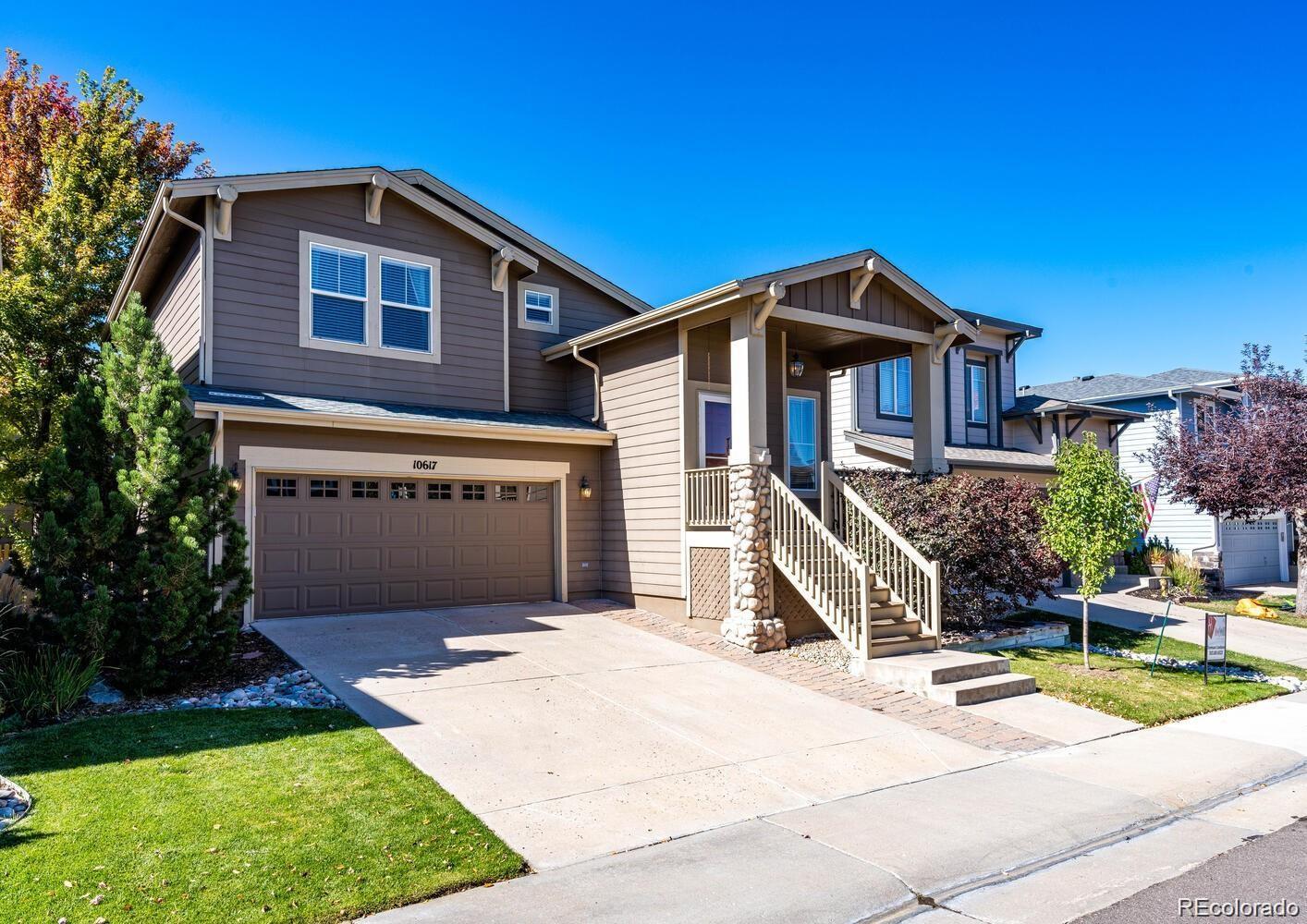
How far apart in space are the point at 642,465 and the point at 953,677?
559 centimetres

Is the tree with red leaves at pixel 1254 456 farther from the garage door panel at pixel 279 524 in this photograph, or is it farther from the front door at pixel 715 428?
the garage door panel at pixel 279 524

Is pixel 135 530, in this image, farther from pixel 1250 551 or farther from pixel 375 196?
pixel 1250 551

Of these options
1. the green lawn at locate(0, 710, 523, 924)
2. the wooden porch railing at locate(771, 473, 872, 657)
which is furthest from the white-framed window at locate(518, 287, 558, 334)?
the green lawn at locate(0, 710, 523, 924)

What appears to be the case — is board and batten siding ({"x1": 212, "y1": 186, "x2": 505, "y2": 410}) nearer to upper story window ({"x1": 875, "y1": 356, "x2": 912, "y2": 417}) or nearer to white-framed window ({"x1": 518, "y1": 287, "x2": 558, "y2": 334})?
white-framed window ({"x1": 518, "y1": 287, "x2": 558, "y2": 334})

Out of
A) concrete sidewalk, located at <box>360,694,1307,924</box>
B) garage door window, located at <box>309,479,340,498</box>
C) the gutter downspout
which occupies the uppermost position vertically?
the gutter downspout

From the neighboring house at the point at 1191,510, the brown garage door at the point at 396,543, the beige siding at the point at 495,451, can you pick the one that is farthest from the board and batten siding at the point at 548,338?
the neighboring house at the point at 1191,510

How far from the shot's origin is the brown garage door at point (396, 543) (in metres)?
Result: 11.1

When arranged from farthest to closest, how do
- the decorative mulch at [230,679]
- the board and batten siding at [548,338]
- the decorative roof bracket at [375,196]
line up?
the board and batten siding at [548,338] → the decorative roof bracket at [375,196] → the decorative mulch at [230,679]

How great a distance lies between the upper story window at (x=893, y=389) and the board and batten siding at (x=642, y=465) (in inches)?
317

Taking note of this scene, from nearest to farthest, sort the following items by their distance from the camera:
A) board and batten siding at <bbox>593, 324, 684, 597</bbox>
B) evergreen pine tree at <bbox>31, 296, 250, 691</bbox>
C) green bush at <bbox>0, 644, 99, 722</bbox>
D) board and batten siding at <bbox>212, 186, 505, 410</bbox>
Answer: green bush at <bbox>0, 644, 99, 722</bbox> < evergreen pine tree at <bbox>31, 296, 250, 691</bbox> < board and batten siding at <bbox>212, 186, 505, 410</bbox> < board and batten siding at <bbox>593, 324, 684, 597</bbox>

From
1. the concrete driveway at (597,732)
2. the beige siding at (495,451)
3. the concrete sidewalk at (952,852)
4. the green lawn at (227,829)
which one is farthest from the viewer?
the beige siding at (495,451)

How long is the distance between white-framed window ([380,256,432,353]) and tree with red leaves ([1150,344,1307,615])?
49.9 ft

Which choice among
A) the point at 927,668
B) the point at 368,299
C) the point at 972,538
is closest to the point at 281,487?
the point at 368,299

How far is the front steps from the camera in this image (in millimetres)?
8680
